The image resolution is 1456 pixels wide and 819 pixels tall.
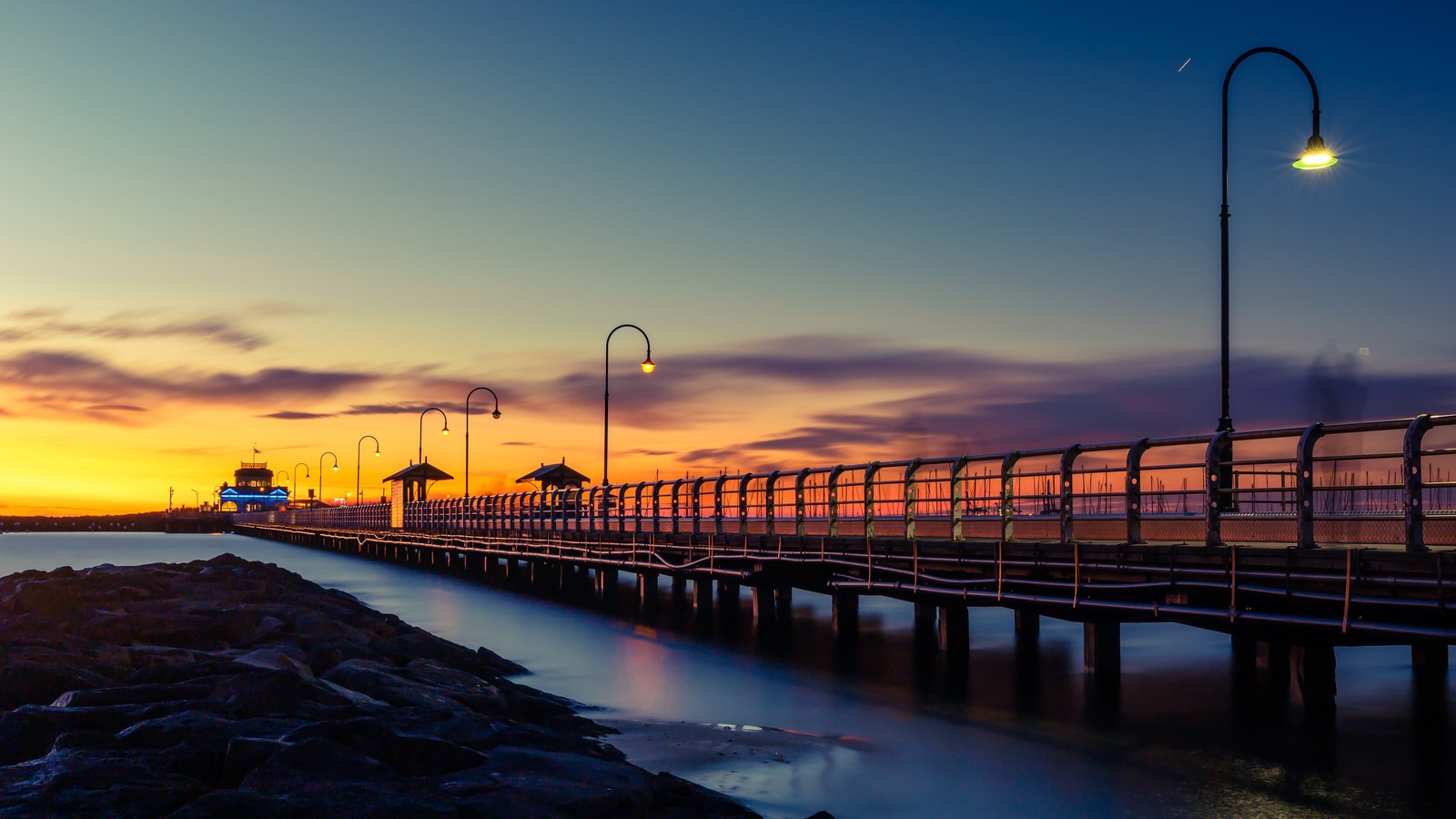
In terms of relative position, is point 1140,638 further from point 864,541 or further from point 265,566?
point 265,566

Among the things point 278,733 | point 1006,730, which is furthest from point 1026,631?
point 278,733

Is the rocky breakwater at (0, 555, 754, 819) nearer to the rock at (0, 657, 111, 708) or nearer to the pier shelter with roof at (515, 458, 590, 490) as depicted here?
the rock at (0, 657, 111, 708)

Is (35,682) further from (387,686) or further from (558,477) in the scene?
(558,477)

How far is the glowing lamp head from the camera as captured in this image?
57.7 ft

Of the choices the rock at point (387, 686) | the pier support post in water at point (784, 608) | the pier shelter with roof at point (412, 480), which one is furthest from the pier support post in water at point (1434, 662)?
the pier shelter with roof at point (412, 480)

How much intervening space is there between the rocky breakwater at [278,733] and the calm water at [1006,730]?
2067 mm

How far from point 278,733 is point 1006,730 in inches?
390

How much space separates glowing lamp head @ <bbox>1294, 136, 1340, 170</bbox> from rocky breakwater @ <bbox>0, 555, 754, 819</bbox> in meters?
12.3

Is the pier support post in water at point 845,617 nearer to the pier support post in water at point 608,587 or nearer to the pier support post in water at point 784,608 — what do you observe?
the pier support post in water at point 784,608

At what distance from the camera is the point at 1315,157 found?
17.7 m

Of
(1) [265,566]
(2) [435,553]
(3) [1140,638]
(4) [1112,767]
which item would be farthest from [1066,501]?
(2) [435,553]

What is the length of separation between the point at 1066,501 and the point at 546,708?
766 centimetres

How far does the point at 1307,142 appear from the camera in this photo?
17766 millimetres

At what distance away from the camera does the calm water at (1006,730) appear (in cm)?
1348
